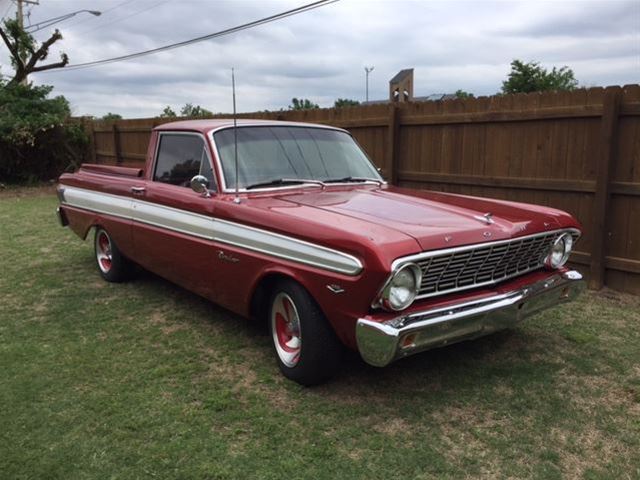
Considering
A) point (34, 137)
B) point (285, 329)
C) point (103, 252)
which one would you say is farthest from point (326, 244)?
point (34, 137)

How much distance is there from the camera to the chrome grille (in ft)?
10.3

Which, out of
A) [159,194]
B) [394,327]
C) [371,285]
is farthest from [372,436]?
[159,194]

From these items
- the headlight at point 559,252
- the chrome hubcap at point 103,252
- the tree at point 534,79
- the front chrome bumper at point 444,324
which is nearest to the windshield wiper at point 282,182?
the front chrome bumper at point 444,324

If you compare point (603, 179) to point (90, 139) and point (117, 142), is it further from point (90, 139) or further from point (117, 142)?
point (90, 139)

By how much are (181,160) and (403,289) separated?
2572mm

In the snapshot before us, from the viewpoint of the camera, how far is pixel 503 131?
634 cm

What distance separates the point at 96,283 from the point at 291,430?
3793mm

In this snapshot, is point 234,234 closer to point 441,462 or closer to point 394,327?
point 394,327

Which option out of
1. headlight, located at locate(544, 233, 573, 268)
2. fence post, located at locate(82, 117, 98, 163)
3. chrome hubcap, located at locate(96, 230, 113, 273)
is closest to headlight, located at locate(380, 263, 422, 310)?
headlight, located at locate(544, 233, 573, 268)

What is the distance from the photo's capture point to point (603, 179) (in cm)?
543

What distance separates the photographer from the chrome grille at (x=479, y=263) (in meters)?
3.13

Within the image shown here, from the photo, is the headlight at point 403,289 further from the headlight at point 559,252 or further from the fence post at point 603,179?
the fence post at point 603,179

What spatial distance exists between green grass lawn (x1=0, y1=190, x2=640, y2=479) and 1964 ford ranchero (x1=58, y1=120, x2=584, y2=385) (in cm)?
39

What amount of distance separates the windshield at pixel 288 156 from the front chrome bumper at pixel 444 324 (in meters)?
1.71
